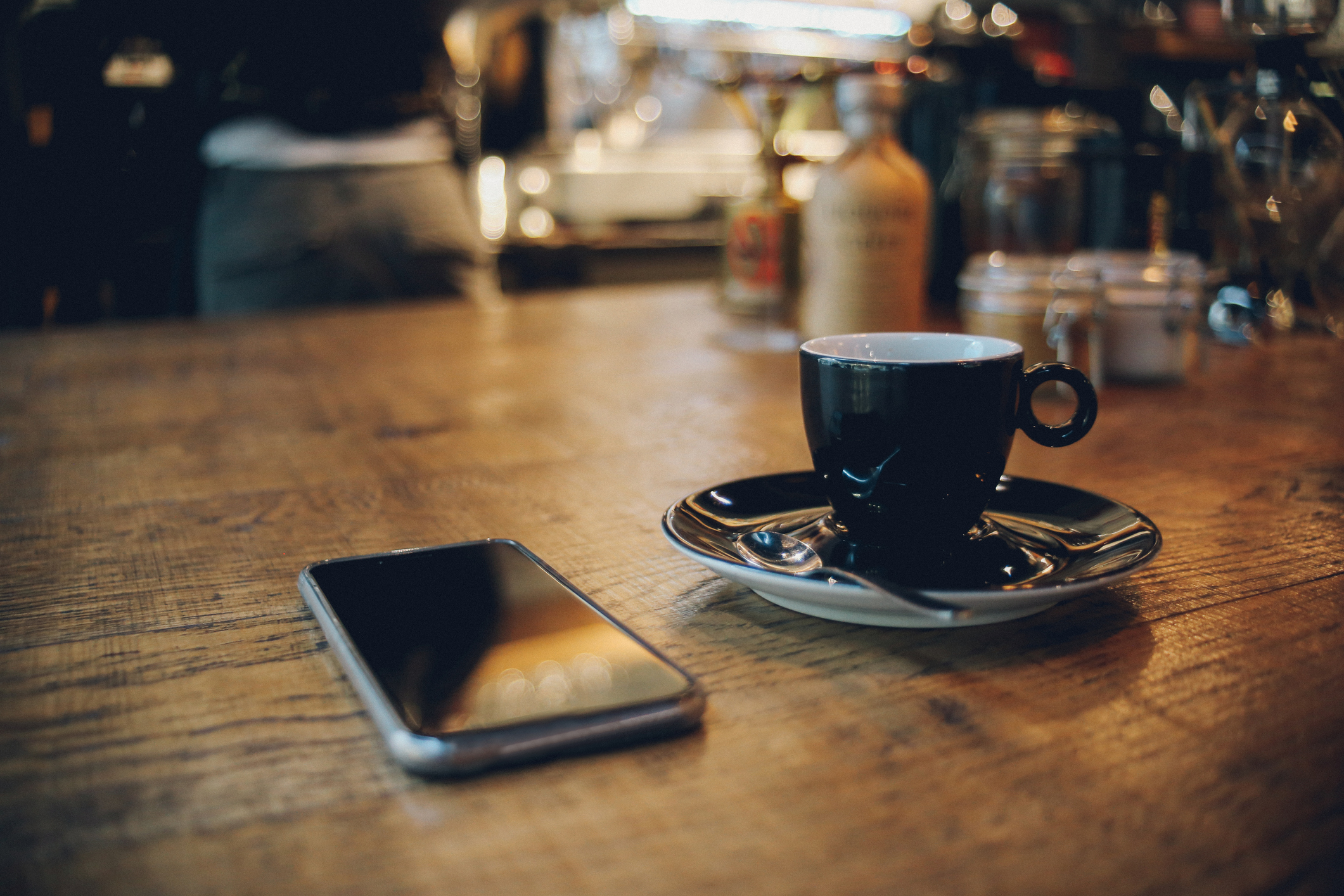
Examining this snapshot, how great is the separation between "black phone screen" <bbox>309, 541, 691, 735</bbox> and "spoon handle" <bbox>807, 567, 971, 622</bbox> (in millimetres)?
79

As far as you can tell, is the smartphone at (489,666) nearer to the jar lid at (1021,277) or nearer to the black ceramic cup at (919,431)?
the black ceramic cup at (919,431)

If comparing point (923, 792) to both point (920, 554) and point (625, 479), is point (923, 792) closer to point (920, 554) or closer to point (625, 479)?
point (920, 554)

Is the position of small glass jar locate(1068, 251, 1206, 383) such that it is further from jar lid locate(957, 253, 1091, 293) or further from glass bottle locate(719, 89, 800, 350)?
glass bottle locate(719, 89, 800, 350)

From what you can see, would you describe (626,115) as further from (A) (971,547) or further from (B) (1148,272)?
(A) (971,547)

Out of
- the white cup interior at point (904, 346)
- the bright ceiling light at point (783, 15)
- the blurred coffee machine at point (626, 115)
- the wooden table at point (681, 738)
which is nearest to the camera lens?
the wooden table at point (681, 738)

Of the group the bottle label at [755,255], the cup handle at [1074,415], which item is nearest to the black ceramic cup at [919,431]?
the cup handle at [1074,415]

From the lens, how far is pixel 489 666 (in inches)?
14.0

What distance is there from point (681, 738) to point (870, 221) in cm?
71

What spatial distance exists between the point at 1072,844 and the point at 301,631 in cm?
31

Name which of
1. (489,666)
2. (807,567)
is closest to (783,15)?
(807,567)

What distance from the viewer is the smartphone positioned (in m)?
0.32

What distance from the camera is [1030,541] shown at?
48 centimetres

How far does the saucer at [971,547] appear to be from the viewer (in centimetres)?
39

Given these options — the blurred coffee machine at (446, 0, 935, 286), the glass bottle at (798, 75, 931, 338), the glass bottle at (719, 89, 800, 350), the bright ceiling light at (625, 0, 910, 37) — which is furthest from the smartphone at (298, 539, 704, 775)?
the bright ceiling light at (625, 0, 910, 37)
